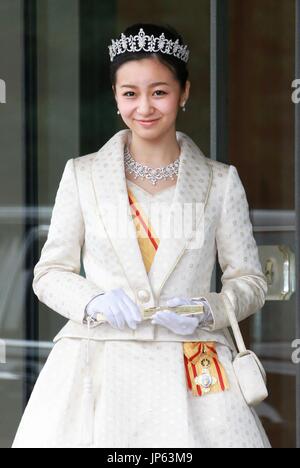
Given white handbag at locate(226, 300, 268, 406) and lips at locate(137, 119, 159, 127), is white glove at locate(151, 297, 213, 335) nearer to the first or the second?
white handbag at locate(226, 300, 268, 406)

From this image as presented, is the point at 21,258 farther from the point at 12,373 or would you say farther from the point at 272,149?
the point at 272,149

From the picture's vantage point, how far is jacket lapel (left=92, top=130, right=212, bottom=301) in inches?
107

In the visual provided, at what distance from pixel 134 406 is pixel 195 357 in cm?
18

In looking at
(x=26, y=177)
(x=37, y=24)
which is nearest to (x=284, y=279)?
(x=26, y=177)

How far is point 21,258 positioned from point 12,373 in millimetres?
381

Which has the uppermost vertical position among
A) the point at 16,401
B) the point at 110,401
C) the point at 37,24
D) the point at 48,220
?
the point at 37,24

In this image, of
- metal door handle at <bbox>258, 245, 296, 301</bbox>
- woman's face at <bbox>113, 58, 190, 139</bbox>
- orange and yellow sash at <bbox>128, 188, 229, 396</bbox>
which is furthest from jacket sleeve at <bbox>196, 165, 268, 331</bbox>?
metal door handle at <bbox>258, 245, 296, 301</bbox>

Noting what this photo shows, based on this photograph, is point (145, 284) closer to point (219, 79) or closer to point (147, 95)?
point (147, 95)

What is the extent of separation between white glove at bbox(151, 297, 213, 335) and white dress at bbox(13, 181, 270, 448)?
0.23 feet

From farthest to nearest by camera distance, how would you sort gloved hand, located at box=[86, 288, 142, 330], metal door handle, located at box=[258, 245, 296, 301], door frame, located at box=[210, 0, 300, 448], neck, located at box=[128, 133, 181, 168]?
1. door frame, located at box=[210, 0, 300, 448]
2. metal door handle, located at box=[258, 245, 296, 301]
3. neck, located at box=[128, 133, 181, 168]
4. gloved hand, located at box=[86, 288, 142, 330]

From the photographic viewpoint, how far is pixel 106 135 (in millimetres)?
3799

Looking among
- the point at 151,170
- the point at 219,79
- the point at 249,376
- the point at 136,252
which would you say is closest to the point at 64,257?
the point at 136,252

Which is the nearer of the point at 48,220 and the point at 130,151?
the point at 130,151

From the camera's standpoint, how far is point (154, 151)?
110 inches
